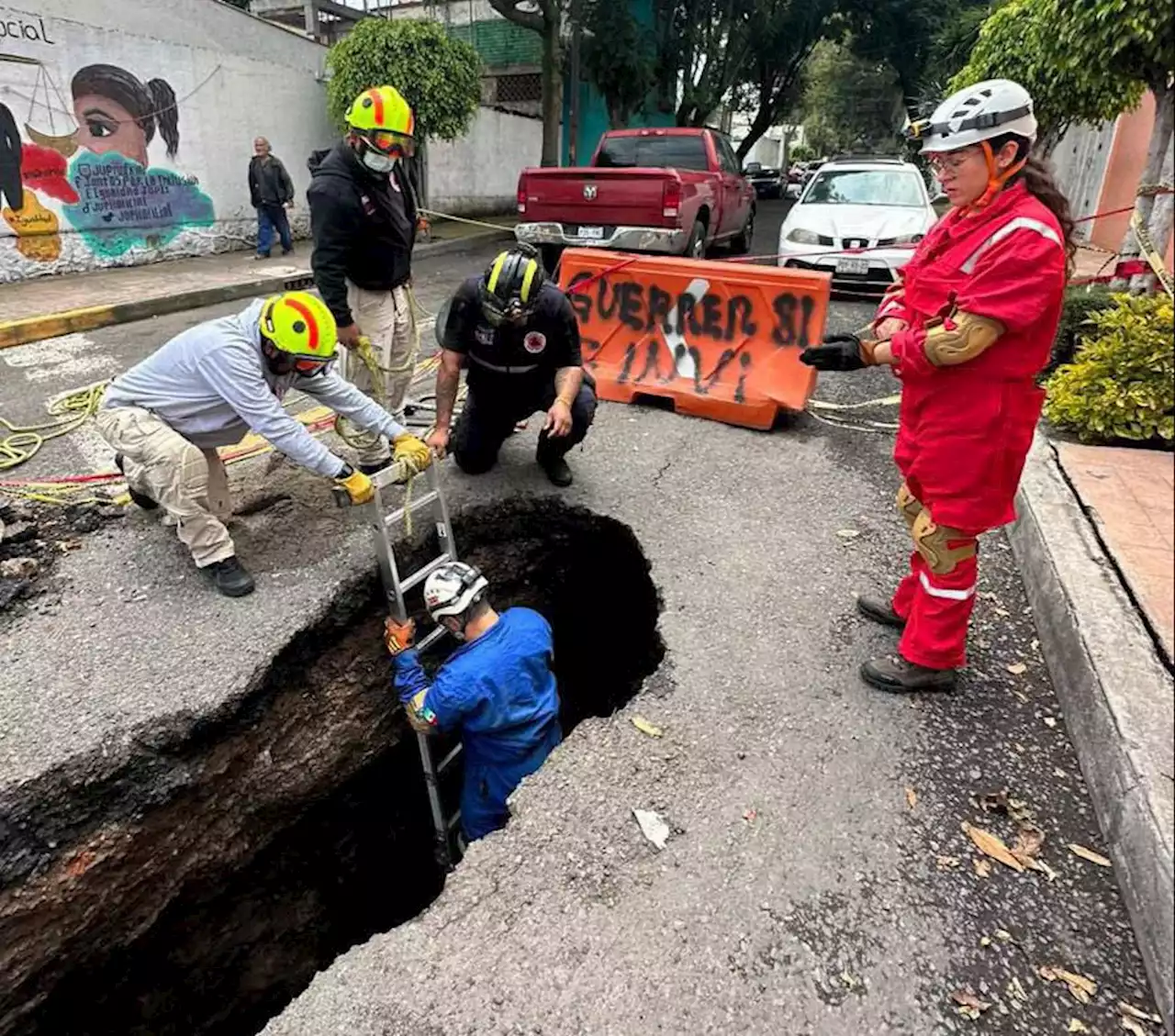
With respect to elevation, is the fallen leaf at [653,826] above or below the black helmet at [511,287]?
below

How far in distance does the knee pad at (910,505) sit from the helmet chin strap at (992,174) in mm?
1045

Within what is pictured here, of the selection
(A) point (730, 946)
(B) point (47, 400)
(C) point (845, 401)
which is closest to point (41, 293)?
(B) point (47, 400)

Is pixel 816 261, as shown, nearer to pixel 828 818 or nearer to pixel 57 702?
pixel 828 818

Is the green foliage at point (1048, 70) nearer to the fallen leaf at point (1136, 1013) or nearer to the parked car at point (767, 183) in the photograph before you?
the fallen leaf at point (1136, 1013)

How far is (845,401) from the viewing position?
627 cm

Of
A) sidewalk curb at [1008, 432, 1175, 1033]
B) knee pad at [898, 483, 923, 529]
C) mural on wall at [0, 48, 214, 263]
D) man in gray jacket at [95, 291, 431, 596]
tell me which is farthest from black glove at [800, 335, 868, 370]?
mural on wall at [0, 48, 214, 263]

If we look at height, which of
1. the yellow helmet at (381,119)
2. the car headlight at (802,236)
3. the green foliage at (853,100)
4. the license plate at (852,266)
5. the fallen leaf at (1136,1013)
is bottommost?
the fallen leaf at (1136,1013)

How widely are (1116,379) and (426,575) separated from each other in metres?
3.77

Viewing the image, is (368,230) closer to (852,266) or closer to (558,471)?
(558,471)

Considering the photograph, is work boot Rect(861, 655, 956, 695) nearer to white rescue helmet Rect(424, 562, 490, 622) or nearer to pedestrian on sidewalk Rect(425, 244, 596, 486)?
white rescue helmet Rect(424, 562, 490, 622)

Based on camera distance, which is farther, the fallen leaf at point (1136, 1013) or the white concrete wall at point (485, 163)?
the white concrete wall at point (485, 163)

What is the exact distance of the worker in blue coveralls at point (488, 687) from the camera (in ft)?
9.95

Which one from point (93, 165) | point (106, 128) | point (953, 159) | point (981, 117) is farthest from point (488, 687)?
point (106, 128)

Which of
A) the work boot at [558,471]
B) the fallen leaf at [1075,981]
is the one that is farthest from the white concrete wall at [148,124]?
the fallen leaf at [1075,981]
